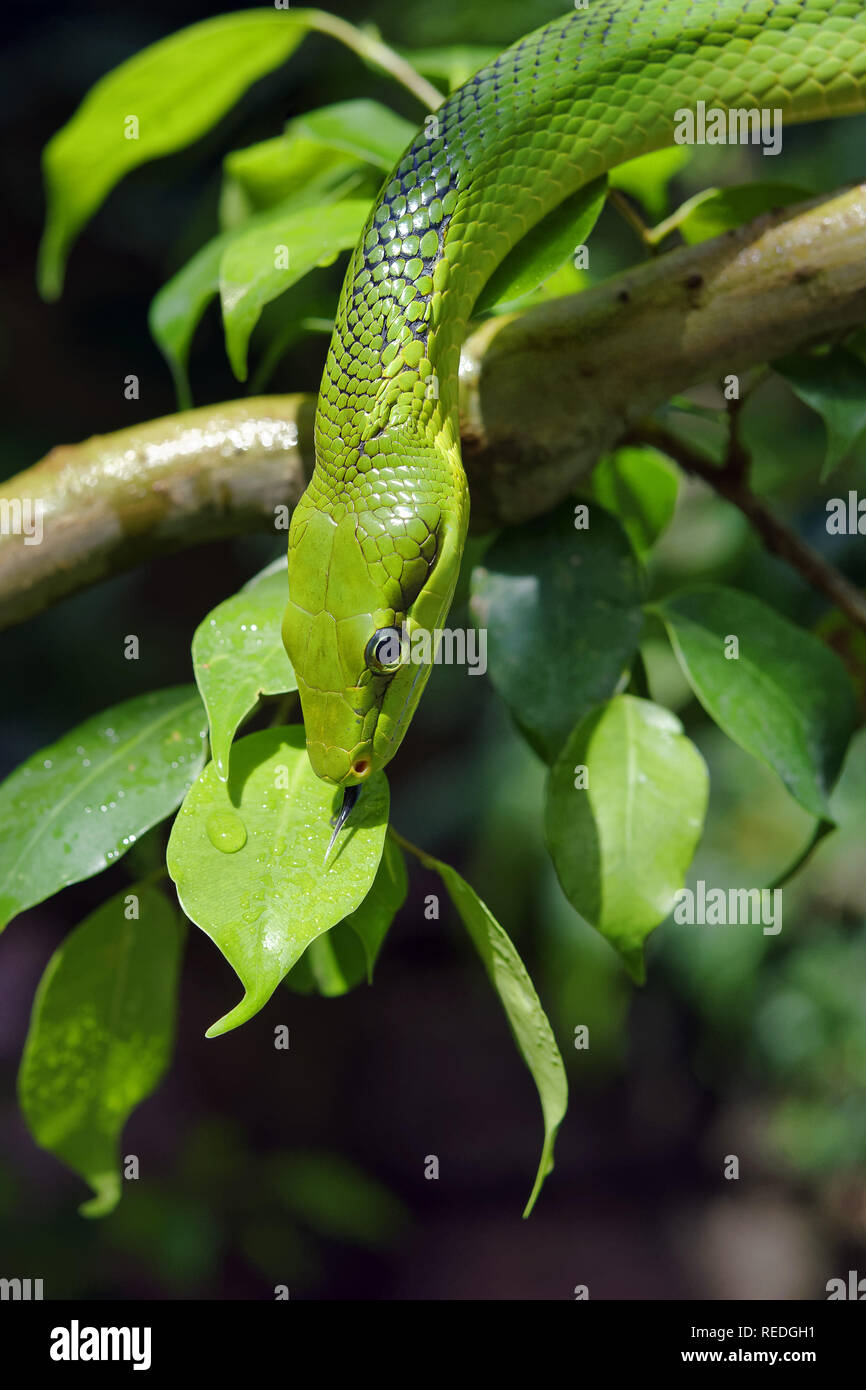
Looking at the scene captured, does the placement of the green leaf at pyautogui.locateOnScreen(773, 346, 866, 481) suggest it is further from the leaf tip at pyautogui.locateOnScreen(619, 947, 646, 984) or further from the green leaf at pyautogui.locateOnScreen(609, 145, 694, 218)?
the leaf tip at pyautogui.locateOnScreen(619, 947, 646, 984)

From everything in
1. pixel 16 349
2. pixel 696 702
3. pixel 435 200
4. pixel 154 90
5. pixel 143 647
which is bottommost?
pixel 696 702

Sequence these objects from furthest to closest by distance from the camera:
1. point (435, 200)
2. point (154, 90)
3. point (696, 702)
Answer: point (696, 702) < point (154, 90) < point (435, 200)

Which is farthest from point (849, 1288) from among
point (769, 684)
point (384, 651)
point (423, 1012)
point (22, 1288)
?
point (384, 651)

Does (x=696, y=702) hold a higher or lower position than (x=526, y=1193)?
higher

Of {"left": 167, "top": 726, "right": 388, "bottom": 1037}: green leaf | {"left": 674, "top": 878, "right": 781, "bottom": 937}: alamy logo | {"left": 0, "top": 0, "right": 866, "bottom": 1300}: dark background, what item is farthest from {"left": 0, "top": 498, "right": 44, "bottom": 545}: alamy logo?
{"left": 674, "top": 878, "right": 781, "bottom": 937}: alamy logo
